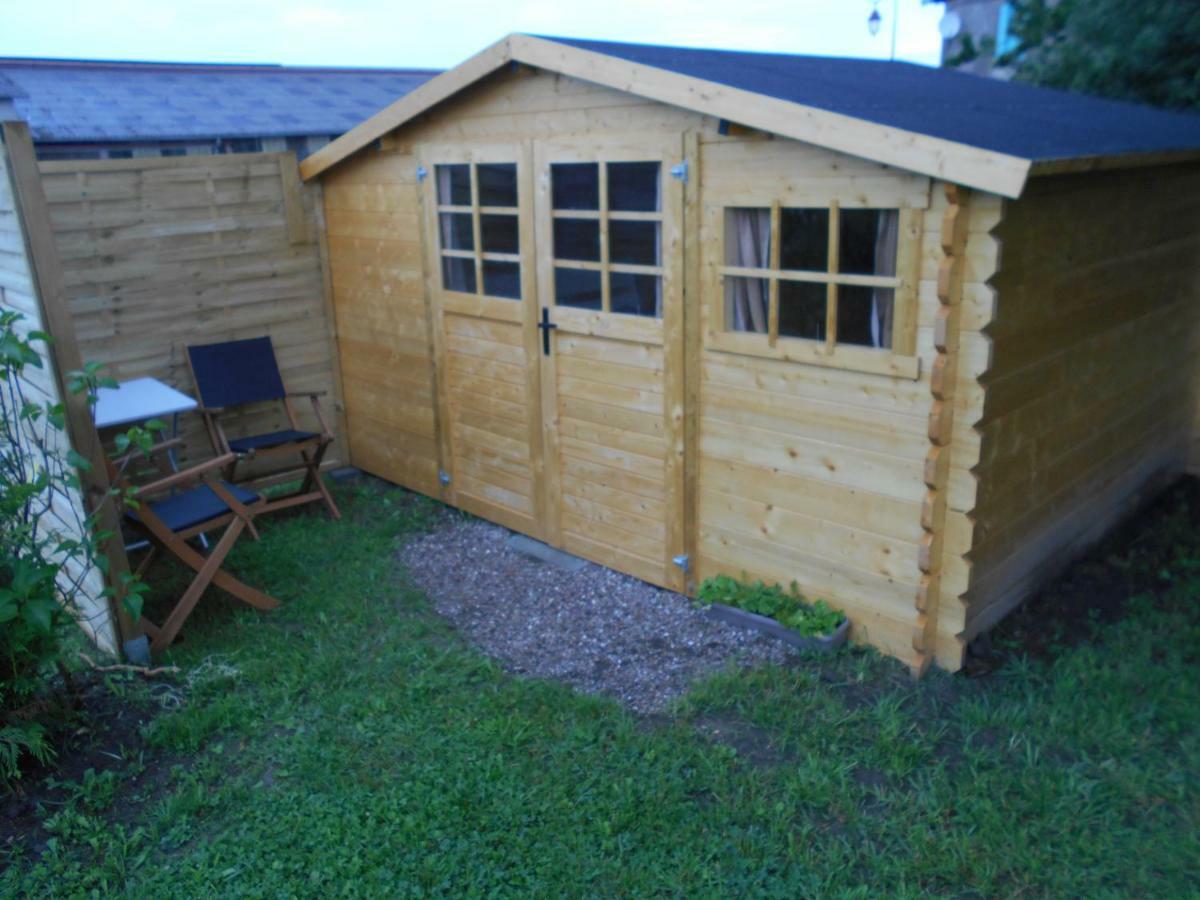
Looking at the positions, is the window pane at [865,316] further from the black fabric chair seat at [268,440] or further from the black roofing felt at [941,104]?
the black fabric chair seat at [268,440]

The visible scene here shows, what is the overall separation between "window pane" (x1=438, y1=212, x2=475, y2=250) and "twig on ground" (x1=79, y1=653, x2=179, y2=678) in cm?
292

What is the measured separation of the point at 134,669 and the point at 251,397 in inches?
99.4

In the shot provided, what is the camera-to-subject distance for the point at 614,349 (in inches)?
201

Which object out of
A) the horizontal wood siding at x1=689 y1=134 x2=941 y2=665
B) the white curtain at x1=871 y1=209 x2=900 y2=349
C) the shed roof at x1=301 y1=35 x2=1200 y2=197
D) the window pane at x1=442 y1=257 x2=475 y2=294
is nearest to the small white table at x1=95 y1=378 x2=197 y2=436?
the window pane at x1=442 y1=257 x2=475 y2=294

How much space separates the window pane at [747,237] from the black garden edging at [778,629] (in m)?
1.66

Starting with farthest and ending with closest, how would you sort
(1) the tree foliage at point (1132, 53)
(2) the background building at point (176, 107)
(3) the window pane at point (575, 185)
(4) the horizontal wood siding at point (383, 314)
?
1. (2) the background building at point (176, 107)
2. (1) the tree foliage at point (1132, 53)
3. (4) the horizontal wood siding at point (383, 314)
4. (3) the window pane at point (575, 185)

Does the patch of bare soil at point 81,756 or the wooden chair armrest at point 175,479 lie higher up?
the wooden chair armrest at point 175,479

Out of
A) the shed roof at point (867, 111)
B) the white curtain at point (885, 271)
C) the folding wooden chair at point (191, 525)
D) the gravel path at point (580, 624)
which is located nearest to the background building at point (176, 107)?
the shed roof at point (867, 111)

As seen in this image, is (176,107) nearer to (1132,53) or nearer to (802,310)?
(1132,53)

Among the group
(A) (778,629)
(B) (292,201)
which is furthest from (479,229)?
(A) (778,629)

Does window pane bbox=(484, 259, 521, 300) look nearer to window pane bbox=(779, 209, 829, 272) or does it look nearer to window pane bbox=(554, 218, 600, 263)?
window pane bbox=(554, 218, 600, 263)

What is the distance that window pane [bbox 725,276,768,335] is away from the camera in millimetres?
4434

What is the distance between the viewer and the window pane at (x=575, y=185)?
16.3 feet

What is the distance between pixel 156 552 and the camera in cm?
512
